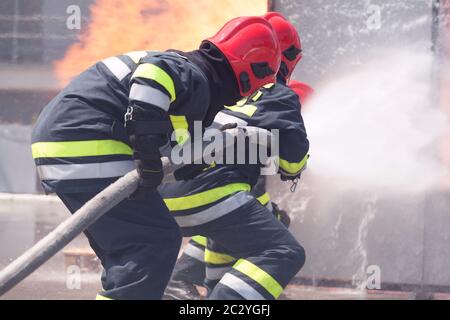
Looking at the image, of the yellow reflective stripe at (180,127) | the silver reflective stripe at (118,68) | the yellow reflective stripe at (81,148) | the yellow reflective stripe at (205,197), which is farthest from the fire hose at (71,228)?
the yellow reflective stripe at (205,197)

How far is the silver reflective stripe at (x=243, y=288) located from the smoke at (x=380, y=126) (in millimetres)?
1867

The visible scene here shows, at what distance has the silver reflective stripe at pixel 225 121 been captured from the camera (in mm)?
4734

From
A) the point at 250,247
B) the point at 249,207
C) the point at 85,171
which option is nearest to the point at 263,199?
the point at 249,207

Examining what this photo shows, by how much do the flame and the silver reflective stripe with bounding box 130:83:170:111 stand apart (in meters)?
2.52

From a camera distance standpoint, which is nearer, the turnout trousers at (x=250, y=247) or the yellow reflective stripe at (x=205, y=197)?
the turnout trousers at (x=250, y=247)

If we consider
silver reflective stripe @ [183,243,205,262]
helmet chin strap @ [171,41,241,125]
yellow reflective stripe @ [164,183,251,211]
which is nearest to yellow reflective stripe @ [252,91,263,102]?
yellow reflective stripe @ [164,183,251,211]

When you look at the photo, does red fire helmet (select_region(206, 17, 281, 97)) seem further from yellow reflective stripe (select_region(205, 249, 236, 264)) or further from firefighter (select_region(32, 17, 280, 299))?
yellow reflective stripe (select_region(205, 249, 236, 264))

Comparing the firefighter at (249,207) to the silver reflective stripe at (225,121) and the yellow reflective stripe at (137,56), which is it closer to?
the silver reflective stripe at (225,121)

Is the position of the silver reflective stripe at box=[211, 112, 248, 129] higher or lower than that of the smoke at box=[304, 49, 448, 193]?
higher

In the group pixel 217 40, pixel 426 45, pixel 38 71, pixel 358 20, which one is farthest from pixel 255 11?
pixel 217 40

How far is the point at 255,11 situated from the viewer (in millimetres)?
6016

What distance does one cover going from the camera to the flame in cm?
611

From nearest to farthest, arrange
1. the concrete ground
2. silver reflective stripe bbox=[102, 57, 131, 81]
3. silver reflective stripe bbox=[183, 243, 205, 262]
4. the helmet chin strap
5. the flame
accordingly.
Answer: silver reflective stripe bbox=[102, 57, 131, 81] < the helmet chin strap < silver reflective stripe bbox=[183, 243, 205, 262] < the concrete ground < the flame

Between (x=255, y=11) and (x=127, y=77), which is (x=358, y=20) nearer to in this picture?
(x=255, y=11)
